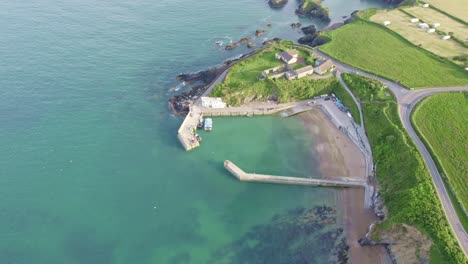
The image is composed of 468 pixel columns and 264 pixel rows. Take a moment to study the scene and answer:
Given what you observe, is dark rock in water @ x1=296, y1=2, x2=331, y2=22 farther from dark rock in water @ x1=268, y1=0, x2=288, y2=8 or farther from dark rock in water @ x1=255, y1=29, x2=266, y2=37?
dark rock in water @ x1=255, y1=29, x2=266, y2=37

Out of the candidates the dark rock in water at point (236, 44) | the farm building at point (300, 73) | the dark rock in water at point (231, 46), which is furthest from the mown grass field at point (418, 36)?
the dark rock in water at point (231, 46)

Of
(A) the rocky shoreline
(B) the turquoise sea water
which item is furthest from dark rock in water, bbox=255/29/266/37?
(A) the rocky shoreline

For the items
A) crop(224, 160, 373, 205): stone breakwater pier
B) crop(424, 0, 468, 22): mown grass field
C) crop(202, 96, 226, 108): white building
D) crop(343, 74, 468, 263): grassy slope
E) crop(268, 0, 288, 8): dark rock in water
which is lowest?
crop(224, 160, 373, 205): stone breakwater pier

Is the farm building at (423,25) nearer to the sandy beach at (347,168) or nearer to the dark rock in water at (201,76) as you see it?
the sandy beach at (347,168)

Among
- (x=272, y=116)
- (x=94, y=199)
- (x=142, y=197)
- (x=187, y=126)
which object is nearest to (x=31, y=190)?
(x=94, y=199)

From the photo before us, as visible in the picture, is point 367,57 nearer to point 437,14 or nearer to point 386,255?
point 437,14
